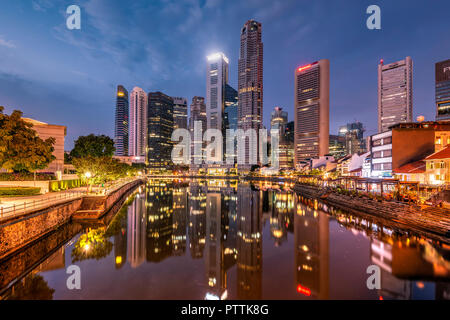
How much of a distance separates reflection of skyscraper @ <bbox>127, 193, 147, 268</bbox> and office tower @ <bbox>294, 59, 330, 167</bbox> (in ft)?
515

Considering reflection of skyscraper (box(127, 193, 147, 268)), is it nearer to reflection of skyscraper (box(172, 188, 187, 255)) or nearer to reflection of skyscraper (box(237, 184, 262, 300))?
reflection of skyscraper (box(172, 188, 187, 255))

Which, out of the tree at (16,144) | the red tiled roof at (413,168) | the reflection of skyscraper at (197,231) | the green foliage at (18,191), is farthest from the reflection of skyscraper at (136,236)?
the red tiled roof at (413,168)

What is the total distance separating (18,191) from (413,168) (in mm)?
58788

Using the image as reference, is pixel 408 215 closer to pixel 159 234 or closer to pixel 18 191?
pixel 159 234

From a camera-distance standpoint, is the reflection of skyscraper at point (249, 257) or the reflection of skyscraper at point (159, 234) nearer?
the reflection of skyscraper at point (249, 257)

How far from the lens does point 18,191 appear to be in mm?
23422

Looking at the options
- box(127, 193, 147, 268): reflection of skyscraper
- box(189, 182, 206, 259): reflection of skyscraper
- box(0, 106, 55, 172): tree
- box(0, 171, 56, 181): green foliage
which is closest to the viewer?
box(127, 193, 147, 268): reflection of skyscraper

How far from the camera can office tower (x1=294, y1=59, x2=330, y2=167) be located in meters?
174

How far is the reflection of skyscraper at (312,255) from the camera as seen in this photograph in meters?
12.2

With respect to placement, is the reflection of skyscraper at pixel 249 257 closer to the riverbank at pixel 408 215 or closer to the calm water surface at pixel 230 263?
the calm water surface at pixel 230 263

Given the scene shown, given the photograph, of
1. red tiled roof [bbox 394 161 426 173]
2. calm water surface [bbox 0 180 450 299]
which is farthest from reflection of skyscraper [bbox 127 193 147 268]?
red tiled roof [bbox 394 161 426 173]

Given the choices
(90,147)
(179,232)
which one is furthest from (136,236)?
(90,147)

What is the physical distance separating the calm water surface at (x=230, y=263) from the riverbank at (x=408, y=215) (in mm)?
1850

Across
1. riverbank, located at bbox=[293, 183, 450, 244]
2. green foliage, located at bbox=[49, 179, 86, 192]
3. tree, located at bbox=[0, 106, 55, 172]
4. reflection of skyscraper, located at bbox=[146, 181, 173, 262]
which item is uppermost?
tree, located at bbox=[0, 106, 55, 172]
